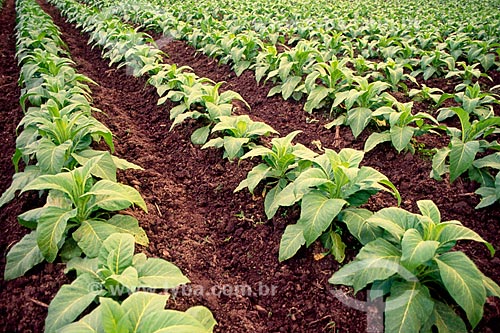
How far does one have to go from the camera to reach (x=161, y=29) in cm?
969

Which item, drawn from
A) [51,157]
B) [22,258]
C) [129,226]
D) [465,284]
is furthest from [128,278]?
[465,284]

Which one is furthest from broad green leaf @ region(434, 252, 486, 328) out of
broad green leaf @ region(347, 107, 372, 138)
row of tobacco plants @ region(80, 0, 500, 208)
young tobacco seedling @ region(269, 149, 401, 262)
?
broad green leaf @ region(347, 107, 372, 138)

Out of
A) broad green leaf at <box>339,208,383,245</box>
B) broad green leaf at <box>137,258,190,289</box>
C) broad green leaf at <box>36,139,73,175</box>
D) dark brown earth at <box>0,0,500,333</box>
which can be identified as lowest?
dark brown earth at <box>0,0,500,333</box>

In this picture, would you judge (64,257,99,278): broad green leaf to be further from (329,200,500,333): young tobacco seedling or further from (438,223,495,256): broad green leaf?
(438,223,495,256): broad green leaf

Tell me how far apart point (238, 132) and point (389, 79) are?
9.52 feet

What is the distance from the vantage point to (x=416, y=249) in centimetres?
203

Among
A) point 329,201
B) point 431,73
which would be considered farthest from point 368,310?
point 431,73

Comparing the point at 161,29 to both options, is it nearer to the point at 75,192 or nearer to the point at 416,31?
the point at 416,31

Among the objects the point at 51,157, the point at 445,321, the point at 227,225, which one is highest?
the point at 51,157

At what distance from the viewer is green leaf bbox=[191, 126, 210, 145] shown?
4145 mm

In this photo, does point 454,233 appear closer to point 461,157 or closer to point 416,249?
point 416,249

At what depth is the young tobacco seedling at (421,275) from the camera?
6.48ft

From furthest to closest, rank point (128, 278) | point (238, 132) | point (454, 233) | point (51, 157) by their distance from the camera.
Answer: point (238, 132), point (51, 157), point (454, 233), point (128, 278)

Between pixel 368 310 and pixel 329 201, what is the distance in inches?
29.2
